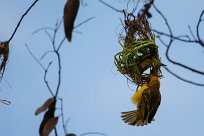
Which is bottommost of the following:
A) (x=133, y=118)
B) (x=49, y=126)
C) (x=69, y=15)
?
(x=49, y=126)

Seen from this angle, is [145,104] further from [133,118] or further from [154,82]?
[133,118]

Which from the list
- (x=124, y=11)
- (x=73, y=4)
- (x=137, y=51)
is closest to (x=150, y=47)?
(x=137, y=51)

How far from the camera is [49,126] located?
1451 millimetres

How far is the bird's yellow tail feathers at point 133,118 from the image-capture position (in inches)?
109

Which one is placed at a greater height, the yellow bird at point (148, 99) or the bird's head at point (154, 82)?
the bird's head at point (154, 82)

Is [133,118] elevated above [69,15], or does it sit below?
above

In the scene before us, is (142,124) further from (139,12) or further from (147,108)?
(139,12)

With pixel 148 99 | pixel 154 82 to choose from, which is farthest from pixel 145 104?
pixel 154 82

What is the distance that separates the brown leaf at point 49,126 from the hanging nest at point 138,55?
1118 mm

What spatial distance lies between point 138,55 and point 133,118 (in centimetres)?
42

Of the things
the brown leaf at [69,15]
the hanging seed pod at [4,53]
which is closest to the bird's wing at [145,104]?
the hanging seed pod at [4,53]

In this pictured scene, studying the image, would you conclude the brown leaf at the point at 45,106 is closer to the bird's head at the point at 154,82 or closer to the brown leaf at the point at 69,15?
the brown leaf at the point at 69,15

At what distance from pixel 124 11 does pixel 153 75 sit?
0.43 metres

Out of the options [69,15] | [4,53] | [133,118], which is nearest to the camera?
[69,15]
